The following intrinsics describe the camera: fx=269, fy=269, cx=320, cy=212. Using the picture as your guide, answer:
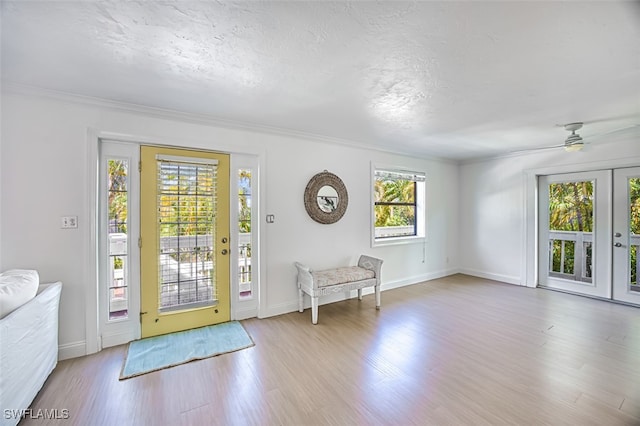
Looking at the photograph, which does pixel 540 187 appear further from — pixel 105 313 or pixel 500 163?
pixel 105 313

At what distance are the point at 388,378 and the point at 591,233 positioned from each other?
4.22m

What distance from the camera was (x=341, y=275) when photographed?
3576 mm

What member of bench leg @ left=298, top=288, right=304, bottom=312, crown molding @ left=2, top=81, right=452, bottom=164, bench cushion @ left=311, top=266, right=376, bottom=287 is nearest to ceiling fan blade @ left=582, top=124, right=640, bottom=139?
crown molding @ left=2, top=81, right=452, bottom=164

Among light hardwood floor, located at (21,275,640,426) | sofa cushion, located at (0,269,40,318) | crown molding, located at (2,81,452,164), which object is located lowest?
light hardwood floor, located at (21,275,640,426)

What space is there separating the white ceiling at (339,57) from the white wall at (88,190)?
26 centimetres

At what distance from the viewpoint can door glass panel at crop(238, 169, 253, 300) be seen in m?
3.36

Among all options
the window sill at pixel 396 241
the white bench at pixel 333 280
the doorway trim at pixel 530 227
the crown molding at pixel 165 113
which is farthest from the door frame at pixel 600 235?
the crown molding at pixel 165 113

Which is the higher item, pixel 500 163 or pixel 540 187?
pixel 500 163

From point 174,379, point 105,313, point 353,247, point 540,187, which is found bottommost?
point 174,379

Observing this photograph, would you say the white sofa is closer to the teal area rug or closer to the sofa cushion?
the sofa cushion

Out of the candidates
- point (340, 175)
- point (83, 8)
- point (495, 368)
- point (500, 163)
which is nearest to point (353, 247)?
point (340, 175)

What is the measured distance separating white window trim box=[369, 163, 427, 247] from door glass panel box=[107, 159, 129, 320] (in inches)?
130

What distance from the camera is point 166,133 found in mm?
2891

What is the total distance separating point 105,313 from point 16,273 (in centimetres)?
83
